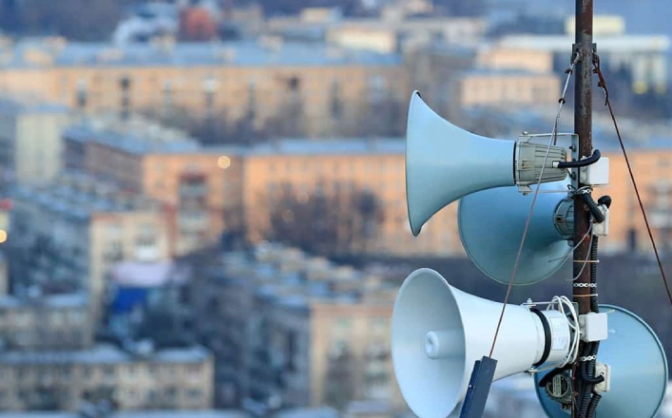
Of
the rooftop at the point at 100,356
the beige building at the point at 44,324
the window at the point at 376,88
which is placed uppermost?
the window at the point at 376,88

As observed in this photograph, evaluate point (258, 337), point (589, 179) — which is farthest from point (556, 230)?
point (258, 337)

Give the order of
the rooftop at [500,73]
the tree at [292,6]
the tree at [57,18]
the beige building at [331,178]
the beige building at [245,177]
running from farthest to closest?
the tree at [292,6]
the tree at [57,18]
the rooftop at [500,73]
the beige building at [245,177]
the beige building at [331,178]

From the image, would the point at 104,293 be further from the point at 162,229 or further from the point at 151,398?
the point at 151,398

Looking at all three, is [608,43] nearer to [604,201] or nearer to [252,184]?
[252,184]

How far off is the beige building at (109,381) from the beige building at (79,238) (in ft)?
11.2

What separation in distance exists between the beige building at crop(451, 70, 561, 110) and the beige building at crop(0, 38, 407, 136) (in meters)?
1.64

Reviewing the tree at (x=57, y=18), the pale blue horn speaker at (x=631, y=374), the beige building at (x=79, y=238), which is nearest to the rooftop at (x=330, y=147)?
the beige building at (x=79, y=238)

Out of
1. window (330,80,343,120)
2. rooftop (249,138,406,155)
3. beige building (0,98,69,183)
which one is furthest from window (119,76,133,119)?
rooftop (249,138,406,155)

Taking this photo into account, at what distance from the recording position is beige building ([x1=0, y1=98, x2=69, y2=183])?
33625 millimetres

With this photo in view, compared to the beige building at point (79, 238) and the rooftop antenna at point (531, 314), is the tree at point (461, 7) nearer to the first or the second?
the beige building at point (79, 238)

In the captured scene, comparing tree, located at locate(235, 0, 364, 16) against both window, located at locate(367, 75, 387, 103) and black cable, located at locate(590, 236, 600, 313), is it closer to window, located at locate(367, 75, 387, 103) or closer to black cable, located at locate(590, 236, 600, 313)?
window, located at locate(367, 75, 387, 103)

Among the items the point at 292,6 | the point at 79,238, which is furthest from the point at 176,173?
the point at 292,6

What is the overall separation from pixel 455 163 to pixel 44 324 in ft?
64.2

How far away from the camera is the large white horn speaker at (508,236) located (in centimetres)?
264
